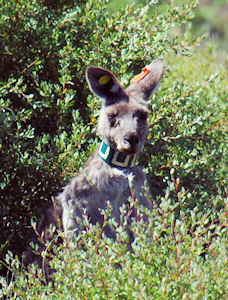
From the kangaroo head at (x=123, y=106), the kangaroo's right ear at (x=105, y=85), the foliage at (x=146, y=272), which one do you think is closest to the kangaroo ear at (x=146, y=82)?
the kangaroo head at (x=123, y=106)

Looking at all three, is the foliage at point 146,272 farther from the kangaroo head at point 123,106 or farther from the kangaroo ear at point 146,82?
the kangaroo ear at point 146,82

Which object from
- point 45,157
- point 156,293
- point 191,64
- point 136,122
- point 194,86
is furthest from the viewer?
point 191,64

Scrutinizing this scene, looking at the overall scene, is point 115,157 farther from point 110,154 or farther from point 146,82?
point 146,82

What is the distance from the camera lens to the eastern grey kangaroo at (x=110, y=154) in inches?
172

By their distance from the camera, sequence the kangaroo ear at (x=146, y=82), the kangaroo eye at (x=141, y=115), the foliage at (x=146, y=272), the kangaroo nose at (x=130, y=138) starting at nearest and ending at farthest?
1. the foliage at (x=146, y=272)
2. the kangaroo nose at (x=130, y=138)
3. the kangaroo eye at (x=141, y=115)
4. the kangaroo ear at (x=146, y=82)

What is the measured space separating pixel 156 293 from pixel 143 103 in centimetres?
189

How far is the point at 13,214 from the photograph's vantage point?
17.0 ft

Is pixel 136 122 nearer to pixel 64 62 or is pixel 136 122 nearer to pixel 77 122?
pixel 77 122

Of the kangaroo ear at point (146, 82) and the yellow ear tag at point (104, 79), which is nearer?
the yellow ear tag at point (104, 79)

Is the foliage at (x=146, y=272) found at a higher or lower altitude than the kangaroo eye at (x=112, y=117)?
lower

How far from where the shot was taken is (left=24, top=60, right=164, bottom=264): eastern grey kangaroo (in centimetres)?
437

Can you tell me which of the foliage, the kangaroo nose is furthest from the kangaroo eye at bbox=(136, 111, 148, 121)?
the foliage

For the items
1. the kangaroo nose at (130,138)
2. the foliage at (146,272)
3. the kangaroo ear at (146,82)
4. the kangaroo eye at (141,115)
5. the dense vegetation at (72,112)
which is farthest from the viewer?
the dense vegetation at (72,112)

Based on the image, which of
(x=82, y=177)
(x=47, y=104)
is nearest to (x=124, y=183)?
(x=82, y=177)
